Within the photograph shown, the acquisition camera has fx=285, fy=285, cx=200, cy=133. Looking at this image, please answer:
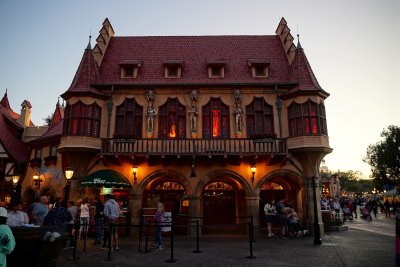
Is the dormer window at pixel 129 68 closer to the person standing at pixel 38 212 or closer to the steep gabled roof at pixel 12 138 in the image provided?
the person standing at pixel 38 212

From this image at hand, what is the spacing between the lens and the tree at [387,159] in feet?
141

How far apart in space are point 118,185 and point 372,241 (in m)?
13.7

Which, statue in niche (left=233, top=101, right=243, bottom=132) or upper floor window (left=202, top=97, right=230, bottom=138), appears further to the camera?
upper floor window (left=202, top=97, right=230, bottom=138)

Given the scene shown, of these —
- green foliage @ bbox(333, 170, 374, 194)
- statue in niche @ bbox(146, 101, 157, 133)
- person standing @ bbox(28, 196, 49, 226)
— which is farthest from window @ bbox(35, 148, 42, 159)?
green foliage @ bbox(333, 170, 374, 194)

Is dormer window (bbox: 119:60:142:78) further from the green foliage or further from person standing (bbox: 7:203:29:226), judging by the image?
the green foliage

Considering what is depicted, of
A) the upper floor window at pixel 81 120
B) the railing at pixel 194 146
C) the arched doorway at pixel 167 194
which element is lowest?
the arched doorway at pixel 167 194

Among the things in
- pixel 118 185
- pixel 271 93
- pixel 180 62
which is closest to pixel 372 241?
pixel 271 93

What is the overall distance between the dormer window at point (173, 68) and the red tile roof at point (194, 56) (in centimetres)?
37

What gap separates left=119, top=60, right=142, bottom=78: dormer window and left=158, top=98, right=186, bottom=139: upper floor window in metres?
3.34

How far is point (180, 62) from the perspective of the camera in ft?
65.1

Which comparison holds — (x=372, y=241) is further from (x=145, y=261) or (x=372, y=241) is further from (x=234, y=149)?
(x=145, y=261)

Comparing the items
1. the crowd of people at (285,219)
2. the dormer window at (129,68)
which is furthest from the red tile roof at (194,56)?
the crowd of people at (285,219)

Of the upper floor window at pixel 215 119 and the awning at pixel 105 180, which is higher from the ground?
the upper floor window at pixel 215 119

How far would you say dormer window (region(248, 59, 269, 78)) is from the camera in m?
19.8
